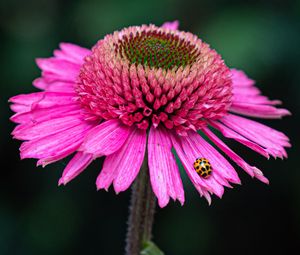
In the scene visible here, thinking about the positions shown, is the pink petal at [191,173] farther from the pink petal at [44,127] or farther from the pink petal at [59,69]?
the pink petal at [59,69]

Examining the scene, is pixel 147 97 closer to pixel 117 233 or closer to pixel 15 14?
pixel 117 233

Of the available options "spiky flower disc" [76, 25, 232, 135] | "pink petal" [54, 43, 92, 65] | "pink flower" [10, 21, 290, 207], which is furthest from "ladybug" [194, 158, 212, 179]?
"pink petal" [54, 43, 92, 65]

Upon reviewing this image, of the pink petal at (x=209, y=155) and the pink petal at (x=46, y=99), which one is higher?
the pink petal at (x=46, y=99)

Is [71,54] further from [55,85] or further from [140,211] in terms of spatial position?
[140,211]

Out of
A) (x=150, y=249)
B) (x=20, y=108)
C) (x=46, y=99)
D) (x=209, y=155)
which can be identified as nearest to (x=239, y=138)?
(x=209, y=155)

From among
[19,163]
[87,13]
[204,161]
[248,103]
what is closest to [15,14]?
[87,13]

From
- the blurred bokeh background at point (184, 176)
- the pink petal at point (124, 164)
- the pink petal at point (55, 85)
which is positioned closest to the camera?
the pink petal at point (124, 164)

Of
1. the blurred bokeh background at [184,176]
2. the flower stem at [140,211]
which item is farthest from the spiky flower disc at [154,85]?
the blurred bokeh background at [184,176]
